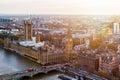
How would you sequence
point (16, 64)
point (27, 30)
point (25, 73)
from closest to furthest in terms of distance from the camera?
1. point (25, 73)
2. point (16, 64)
3. point (27, 30)

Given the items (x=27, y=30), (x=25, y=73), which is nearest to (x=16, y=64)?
(x=25, y=73)

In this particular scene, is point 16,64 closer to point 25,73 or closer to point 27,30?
point 25,73

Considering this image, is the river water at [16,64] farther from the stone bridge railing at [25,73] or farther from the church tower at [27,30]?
the church tower at [27,30]

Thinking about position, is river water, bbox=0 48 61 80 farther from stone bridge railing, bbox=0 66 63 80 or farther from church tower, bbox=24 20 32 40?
church tower, bbox=24 20 32 40

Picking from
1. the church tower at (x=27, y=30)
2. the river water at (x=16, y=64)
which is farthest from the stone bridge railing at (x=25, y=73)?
the church tower at (x=27, y=30)

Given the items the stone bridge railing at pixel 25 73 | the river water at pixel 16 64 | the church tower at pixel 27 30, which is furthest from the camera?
the church tower at pixel 27 30

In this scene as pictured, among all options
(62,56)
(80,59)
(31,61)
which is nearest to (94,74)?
(80,59)

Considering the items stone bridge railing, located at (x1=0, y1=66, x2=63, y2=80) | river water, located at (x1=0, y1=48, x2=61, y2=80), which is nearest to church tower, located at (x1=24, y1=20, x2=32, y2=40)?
river water, located at (x1=0, y1=48, x2=61, y2=80)

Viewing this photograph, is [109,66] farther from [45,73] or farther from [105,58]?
[45,73]
